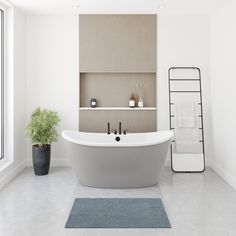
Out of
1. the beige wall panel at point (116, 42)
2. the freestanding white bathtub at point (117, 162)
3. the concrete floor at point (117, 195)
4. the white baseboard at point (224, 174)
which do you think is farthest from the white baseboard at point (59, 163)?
the white baseboard at point (224, 174)

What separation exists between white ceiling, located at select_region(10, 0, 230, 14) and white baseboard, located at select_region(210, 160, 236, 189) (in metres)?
2.65

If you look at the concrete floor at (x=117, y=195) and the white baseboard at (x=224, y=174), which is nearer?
the concrete floor at (x=117, y=195)

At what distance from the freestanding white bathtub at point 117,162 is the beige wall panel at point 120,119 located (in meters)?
1.27

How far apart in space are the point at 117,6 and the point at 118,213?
3293mm

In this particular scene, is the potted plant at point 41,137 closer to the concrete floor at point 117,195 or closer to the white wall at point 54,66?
the concrete floor at point 117,195

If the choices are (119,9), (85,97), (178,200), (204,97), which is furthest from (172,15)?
(178,200)

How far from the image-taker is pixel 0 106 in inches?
186

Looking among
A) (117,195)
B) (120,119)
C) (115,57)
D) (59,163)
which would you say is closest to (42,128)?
(59,163)

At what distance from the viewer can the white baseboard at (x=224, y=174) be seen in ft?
14.2

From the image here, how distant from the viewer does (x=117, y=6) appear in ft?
16.1

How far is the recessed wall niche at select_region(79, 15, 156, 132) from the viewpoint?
17.7 ft

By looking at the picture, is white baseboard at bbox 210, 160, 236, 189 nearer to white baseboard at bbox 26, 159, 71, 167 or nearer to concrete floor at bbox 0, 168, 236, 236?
concrete floor at bbox 0, 168, 236, 236

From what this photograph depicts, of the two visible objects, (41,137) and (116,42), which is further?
(116,42)

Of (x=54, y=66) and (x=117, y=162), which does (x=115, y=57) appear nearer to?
(x=54, y=66)
